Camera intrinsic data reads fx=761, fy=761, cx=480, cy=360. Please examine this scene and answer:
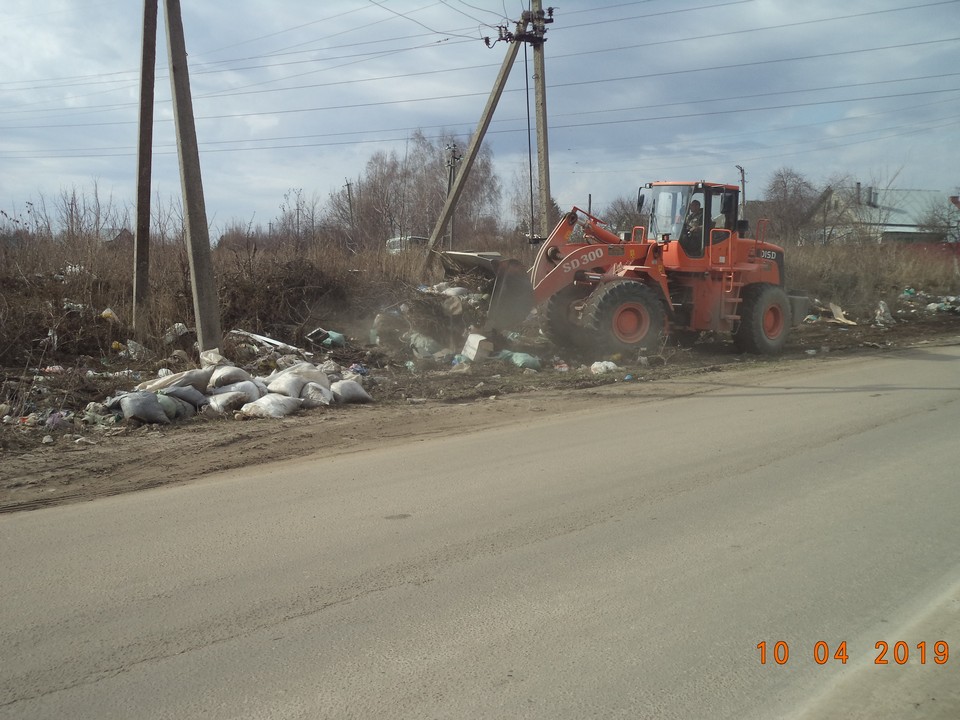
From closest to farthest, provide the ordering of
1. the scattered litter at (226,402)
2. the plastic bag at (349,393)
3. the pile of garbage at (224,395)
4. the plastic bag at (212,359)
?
the pile of garbage at (224,395)
the scattered litter at (226,402)
the plastic bag at (349,393)
the plastic bag at (212,359)

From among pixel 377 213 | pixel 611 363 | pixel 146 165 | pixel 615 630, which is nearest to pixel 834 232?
pixel 377 213

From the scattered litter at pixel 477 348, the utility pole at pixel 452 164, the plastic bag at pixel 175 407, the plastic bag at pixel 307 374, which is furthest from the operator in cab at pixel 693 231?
the utility pole at pixel 452 164

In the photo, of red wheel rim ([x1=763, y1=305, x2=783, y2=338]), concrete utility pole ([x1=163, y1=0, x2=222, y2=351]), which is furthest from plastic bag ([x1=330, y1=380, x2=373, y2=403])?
red wheel rim ([x1=763, y1=305, x2=783, y2=338])

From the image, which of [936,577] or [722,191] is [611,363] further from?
[936,577]

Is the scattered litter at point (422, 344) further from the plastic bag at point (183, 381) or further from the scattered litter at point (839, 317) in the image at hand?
the scattered litter at point (839, 317)

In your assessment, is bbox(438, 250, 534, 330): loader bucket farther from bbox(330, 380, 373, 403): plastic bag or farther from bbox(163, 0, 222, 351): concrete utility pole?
bbox(163, 0, 222, 351): concrete utility pole

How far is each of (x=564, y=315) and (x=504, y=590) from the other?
33.5 feet

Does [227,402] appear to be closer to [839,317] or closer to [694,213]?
[694,213]

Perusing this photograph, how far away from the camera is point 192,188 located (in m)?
11.0

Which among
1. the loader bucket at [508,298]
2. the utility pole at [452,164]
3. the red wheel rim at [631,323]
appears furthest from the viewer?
the utility pole at [452,164]

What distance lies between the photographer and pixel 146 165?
12.7 metres

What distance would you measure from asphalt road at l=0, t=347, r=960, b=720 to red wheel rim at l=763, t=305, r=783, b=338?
8.57 metres

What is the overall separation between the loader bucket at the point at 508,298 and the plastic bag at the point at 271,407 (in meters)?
5.08

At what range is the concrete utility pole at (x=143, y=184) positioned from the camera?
12.4m
